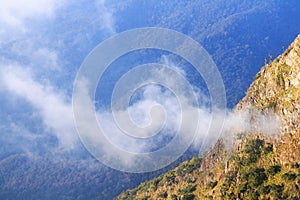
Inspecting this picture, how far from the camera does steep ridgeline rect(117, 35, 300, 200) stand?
2522 inches

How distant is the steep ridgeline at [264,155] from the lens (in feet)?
210

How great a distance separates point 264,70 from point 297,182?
2402 centimetres

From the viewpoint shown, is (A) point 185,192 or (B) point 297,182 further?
(A) point 185,192

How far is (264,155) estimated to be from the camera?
229 ft

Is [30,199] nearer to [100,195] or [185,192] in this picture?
[100,195]

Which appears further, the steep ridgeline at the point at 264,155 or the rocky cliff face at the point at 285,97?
the rocky cliff face at the point at 285,97

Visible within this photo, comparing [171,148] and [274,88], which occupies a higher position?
[171,148]

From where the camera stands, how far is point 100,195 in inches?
6934

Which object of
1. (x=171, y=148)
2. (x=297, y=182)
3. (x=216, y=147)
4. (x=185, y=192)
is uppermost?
(x=171, y=148)

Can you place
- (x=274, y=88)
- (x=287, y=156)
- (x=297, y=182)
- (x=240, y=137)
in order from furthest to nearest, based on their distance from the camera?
(x=240, y=137) < (x=274, y=88) < (x=287, y=156) < (x=297, y=182)

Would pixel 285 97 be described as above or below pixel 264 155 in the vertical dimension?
above

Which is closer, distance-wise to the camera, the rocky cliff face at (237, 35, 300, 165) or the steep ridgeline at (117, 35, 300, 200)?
the steep ridgeline at (117, 35, 300, 200)

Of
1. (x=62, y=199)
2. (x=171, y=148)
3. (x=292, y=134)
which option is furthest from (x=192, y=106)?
(x=292, y=134)

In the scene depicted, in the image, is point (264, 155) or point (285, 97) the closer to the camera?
point (285, 97)
